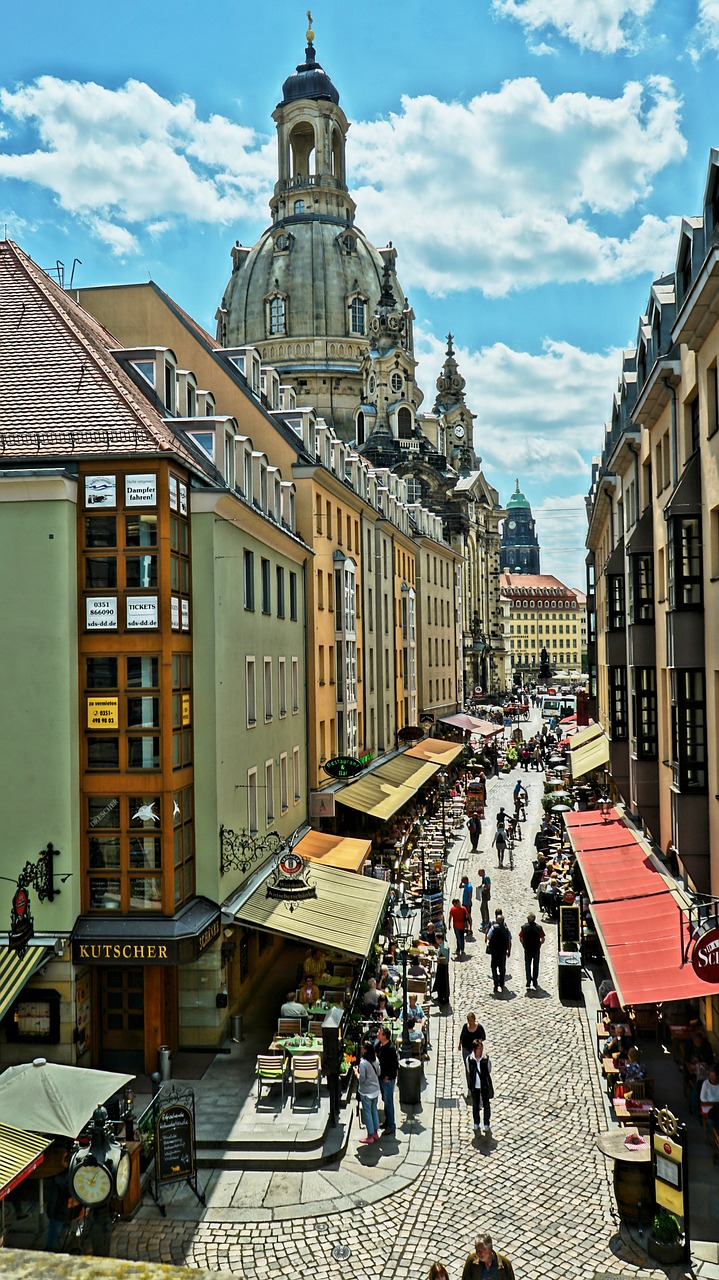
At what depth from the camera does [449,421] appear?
121875 mm

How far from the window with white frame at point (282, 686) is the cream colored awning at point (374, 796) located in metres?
5.60

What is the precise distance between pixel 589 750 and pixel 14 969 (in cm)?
3110

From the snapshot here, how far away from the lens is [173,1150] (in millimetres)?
15164

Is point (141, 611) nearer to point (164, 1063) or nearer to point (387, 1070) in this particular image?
point (164, 1063)

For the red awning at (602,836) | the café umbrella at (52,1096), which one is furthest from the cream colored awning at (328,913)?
the café umbrella at (52,1096)

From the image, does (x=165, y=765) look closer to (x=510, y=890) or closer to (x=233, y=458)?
(x=233, y=458)

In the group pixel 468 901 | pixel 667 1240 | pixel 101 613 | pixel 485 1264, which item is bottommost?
pixel 667 1240

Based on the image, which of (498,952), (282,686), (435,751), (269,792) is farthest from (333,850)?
(435,751)

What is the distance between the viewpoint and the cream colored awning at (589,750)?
131 ft

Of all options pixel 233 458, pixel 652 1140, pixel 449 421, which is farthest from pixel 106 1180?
pixel 449 421

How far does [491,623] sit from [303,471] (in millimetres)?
98568

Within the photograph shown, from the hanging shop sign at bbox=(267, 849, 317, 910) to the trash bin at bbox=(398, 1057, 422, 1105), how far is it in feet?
16.0

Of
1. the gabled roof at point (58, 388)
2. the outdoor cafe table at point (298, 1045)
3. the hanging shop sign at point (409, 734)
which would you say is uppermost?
the gabled roof at point (58, 388)

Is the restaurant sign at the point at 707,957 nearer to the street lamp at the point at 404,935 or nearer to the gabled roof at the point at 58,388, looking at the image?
the street lamp at the point at 404,935
